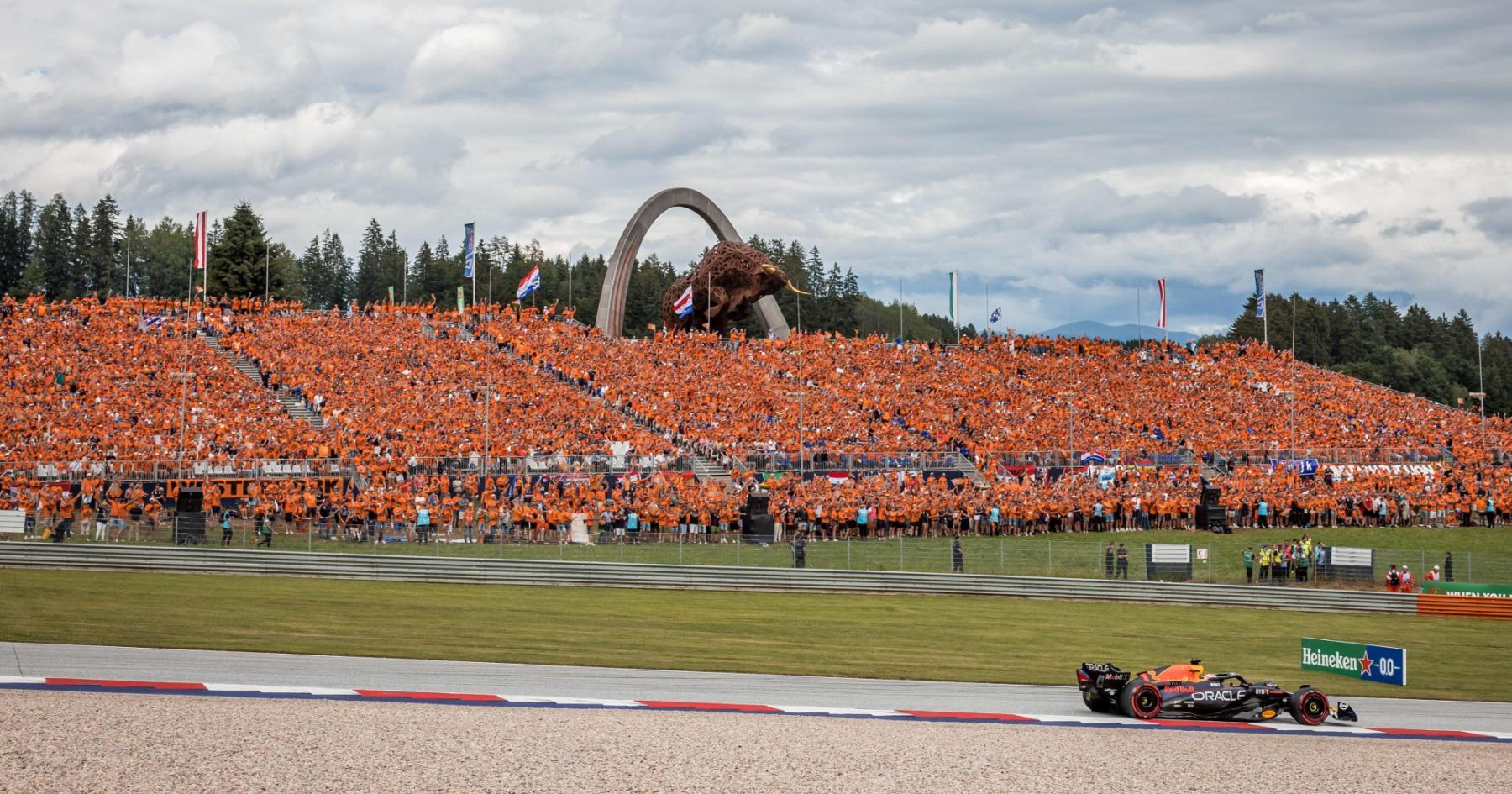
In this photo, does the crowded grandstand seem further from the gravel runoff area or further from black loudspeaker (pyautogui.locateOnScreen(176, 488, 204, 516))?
the gravel runoff area

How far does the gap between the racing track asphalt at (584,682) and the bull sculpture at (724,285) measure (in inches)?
1935

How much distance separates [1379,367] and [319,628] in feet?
495

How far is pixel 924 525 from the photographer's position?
4525 cm

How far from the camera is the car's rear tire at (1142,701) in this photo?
18562 mm

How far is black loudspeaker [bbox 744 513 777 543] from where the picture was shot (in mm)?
42000

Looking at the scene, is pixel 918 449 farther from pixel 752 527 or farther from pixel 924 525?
pixel 752 527

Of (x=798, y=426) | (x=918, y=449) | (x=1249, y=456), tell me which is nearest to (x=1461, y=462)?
(x=1249, y=456)

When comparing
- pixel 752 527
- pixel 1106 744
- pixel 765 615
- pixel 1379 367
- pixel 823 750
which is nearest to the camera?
pixel 823 750

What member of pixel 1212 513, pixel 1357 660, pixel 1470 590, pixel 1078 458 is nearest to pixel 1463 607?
pixel 1470 590

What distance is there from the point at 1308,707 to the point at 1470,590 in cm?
2302

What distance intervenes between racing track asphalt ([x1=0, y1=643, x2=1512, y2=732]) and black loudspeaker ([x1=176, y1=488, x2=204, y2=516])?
52.8ft

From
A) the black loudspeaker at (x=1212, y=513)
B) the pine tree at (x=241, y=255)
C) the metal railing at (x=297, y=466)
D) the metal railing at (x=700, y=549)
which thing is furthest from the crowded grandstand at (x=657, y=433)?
the pine tree at (x=241, y=255)

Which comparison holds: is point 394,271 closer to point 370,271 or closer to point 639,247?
point 370,271

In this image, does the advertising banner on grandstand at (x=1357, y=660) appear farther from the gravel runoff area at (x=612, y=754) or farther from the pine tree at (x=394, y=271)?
the pine tree at (x=394, y=271)
